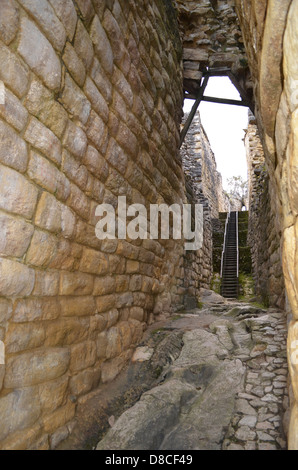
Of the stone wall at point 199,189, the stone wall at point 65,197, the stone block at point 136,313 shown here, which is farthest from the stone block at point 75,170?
the stone wall at point 199,189

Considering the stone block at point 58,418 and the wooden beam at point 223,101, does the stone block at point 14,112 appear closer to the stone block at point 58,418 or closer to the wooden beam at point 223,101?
the stone block at point 58,418

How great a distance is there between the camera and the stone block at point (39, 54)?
182 centimetres

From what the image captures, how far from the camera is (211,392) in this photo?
242cm

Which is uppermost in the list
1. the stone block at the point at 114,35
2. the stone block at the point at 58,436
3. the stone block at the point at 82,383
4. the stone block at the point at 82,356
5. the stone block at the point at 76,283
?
the stone block at the point at 114,35

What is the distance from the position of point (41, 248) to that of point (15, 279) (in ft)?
0.93

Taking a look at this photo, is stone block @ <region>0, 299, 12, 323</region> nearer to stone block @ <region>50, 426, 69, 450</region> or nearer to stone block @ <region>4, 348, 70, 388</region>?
stone block @ <region>4, 348, 70, 388</region>

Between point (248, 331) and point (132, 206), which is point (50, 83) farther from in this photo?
point (248, 331)

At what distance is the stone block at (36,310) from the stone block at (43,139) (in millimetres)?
914

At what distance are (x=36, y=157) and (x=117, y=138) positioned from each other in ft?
3.99

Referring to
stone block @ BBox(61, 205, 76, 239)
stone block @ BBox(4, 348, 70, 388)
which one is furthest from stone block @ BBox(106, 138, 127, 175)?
stone block @ BBox(4, 348, 70, 388)

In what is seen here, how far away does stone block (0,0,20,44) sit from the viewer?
5.50 feet

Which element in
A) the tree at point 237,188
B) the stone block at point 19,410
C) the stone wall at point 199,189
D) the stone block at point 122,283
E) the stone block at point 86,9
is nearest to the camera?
the stone block at point 19,410

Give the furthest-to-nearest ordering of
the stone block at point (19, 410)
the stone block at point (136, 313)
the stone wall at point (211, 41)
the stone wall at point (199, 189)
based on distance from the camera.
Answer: the stone wall at point (199, 189), the stone wall at point (211, 41), the stone block at point (136, 313), the stone block at point (19, 410)

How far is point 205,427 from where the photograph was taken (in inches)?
79.9
